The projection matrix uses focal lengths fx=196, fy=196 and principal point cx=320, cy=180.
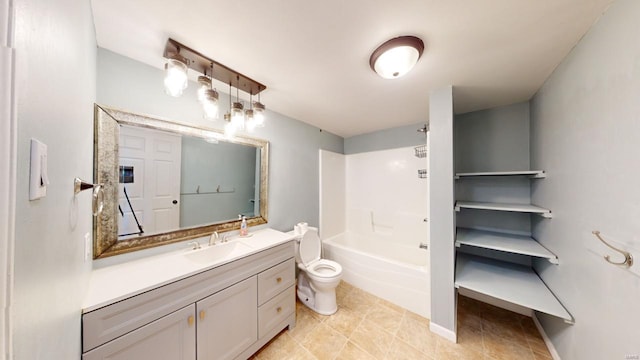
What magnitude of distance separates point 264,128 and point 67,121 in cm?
155

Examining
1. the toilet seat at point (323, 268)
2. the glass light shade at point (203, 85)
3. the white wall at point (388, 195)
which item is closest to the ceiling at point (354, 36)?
the glass light shade at point (203, 85)

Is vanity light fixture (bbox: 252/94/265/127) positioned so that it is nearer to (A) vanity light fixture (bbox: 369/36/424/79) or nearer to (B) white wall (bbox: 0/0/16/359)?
(A) vanity light fixture (bbox: 369/36/424/79)

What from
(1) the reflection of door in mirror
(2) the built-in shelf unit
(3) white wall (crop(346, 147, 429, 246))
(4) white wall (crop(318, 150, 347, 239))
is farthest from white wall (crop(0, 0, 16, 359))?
(3) white wall (crop(346, 147, 429, 246))

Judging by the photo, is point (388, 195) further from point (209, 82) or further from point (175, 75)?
point (175, 75)

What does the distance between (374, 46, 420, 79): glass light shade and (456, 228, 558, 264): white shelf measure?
5.08 feet

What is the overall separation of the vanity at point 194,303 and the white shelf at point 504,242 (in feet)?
5.52

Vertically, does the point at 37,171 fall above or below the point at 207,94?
below

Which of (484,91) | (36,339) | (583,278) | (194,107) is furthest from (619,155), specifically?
(194,107)

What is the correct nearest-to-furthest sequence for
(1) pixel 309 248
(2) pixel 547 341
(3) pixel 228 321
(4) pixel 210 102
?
(3) pixel 228 321 → (4) pixel 210 102 → (2) pixel 547 341 → (1) pixel 309 248

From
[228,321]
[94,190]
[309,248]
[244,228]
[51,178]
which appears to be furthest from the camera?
[309,248]

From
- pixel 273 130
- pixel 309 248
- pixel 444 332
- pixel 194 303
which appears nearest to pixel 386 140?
pixel 273 130

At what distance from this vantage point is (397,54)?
1.21 meters

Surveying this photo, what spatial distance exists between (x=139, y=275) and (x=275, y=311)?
1.01m

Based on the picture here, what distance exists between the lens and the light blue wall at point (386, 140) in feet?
8.92
